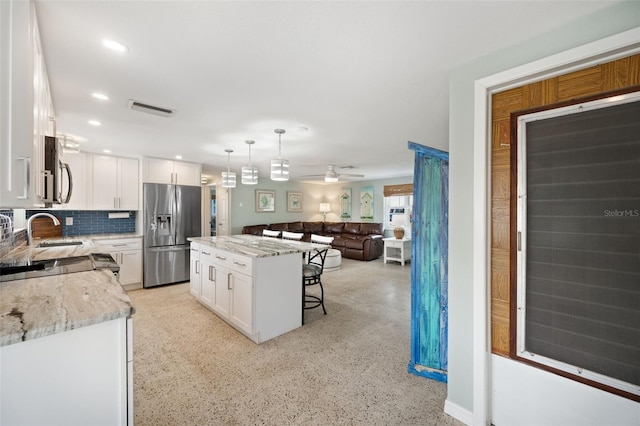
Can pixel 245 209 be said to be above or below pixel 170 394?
above

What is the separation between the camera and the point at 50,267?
1958 millimetres

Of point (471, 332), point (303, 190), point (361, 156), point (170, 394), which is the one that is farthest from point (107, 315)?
point (303, 190)

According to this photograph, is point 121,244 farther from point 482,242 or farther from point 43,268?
point 482,242

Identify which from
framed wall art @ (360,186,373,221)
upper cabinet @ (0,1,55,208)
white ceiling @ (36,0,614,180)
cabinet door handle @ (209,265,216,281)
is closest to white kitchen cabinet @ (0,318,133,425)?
upper cabinet @ (0,1,55,208)

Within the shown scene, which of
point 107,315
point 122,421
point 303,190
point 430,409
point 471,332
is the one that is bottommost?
point 430,409

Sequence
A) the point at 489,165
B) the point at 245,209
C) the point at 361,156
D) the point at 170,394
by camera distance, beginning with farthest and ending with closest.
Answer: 1. the point at 245,209
2. the point at 361,156
3. the point at 170,394
4. the point at 489,165

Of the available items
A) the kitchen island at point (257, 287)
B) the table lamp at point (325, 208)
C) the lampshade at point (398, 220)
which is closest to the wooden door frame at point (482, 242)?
the kitchen island at point (257, 287)

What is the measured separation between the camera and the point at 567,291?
1479 millimetres

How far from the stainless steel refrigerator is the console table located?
436 centimetres

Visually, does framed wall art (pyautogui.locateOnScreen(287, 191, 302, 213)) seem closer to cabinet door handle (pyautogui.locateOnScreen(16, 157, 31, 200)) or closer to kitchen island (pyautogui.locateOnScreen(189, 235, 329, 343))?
kitchen island (pyautogui.locateOnScreen(189, 235, 329, 343))

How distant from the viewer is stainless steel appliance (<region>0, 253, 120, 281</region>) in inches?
67.4

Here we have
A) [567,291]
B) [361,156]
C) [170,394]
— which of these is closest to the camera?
[567,291]

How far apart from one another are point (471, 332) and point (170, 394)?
2146 mm

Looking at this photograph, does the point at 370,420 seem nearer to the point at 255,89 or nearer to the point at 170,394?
the point at 170,394
